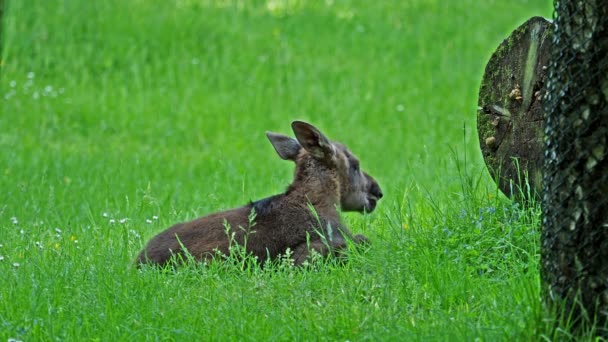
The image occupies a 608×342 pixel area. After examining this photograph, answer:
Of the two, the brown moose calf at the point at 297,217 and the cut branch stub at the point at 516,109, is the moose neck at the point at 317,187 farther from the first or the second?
the cut branch stub at the point at 516,109

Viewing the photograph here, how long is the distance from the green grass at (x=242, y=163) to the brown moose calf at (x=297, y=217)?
246 millimetres

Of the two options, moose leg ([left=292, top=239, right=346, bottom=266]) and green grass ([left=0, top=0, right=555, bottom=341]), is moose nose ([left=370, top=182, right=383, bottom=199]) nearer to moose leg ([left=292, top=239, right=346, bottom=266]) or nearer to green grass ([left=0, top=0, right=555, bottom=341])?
green grass ([left=0, top=0, right=555, bottom=341])

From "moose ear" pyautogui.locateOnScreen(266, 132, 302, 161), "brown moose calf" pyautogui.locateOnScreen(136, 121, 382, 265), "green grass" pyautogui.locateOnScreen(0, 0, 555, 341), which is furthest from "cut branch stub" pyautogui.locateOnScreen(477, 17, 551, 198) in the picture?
"moose ear" pyautogui.locateOnScreen(266, 132, 302, 161)

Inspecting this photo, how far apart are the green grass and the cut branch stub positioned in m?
0.24

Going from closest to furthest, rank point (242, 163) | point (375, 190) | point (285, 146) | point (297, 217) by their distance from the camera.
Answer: point (297, 217) < point (285, 146) < point (375, 190) < point (242, 163)

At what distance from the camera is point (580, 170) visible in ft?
16.0

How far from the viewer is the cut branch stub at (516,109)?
23.3 feet

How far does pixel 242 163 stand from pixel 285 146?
4.78 meters

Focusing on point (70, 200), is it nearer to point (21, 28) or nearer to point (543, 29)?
point (543, 29)

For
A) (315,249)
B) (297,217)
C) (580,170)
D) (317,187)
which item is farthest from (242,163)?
(580,170)

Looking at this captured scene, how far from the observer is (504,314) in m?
5.30

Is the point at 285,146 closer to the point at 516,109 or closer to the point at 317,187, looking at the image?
the point at 317,187

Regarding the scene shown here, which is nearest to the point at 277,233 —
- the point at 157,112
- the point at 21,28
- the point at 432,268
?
the point at 432,268

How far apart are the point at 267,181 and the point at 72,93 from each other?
201 inches
